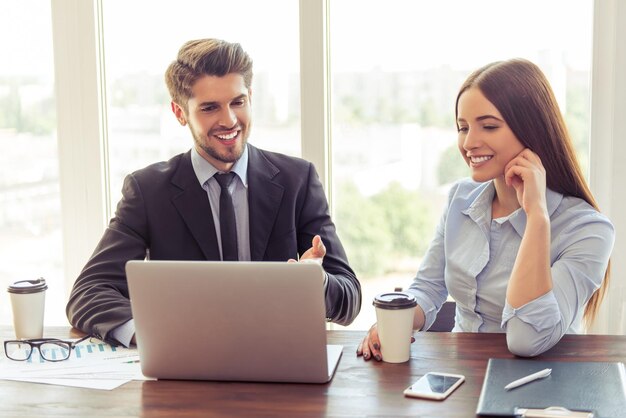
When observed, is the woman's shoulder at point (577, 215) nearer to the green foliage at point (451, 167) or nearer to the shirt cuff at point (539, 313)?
the shirt cuff at point (539, 313)

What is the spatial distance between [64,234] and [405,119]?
4.73 feet

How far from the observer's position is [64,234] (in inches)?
138

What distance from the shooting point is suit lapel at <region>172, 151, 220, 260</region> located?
97.3 inches

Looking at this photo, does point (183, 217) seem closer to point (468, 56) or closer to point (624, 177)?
point (468, 56)

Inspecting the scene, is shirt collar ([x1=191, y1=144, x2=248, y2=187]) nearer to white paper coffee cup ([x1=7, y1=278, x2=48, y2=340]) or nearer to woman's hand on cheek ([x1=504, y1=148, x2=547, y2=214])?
white paper coffee cup ([x1=7, y1=278, x2=48, y2=340])

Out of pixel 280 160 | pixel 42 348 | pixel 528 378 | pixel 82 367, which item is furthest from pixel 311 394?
pixel 280 160

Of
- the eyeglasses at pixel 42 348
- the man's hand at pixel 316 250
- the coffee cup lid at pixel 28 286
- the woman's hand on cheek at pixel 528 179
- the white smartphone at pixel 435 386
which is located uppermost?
the woman's hand on cheek at pixel 528 179

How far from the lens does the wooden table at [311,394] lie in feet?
5.29

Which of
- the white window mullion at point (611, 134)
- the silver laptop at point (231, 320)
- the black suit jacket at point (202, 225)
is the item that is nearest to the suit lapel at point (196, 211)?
the black suit jacket at point (202, 225)

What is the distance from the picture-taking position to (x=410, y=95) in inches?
127

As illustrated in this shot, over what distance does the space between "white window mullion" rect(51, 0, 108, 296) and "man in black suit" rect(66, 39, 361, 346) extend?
0.93 m

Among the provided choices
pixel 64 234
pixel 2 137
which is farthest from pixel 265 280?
pixel 2 137

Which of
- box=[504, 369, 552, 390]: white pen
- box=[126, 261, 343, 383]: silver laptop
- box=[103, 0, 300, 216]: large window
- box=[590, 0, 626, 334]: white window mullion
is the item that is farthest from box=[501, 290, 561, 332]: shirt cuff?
box=[103, 0, 300, 216]: large window

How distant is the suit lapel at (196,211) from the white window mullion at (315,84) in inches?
32.6
